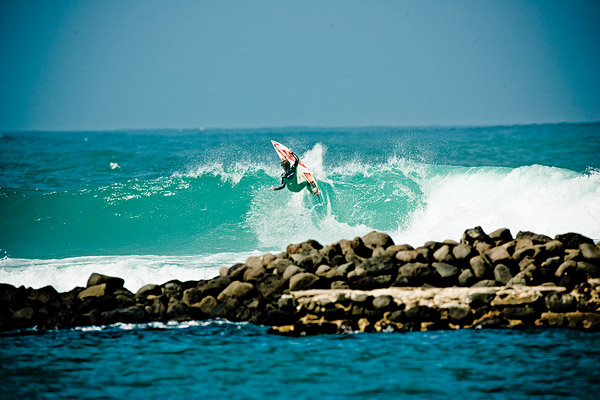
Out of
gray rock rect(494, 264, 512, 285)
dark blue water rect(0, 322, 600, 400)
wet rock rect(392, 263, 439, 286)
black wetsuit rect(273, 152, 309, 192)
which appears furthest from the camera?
black wetsuit rect(273, 152, 309, 192)

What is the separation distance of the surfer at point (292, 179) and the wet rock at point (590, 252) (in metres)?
9.26

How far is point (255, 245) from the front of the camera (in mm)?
16266

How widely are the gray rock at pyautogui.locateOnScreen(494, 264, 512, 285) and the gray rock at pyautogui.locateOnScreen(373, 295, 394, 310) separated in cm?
145

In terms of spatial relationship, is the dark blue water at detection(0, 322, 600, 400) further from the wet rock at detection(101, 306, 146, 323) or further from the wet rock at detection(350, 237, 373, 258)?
the wet rock at detection(350, 237, 373, 258)

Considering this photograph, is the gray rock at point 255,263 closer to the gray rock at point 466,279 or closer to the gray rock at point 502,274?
the gray rock at point 466,279

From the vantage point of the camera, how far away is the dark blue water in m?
6.63

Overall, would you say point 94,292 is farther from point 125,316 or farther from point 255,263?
point 255,263

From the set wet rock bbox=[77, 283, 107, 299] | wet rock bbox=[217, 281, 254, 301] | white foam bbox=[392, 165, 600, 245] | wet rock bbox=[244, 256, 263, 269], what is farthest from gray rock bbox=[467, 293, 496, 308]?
white foam bbox=[392, 165, 600, 245]

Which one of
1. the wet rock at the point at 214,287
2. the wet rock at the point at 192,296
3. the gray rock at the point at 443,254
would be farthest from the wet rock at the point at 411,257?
the wet rock at the point at 192,296

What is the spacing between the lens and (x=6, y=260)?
48.7 feet

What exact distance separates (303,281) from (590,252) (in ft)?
12.2

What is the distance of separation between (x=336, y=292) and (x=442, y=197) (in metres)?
11.3

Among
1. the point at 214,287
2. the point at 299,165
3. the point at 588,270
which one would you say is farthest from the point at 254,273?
the point at 299,165

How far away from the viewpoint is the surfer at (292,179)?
17630 mm
